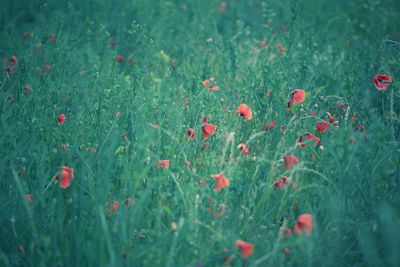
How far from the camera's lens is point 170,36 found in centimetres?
418

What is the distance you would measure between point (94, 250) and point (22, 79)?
1468mm

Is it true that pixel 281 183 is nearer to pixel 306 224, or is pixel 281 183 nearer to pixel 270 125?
Result: pixel 306 224

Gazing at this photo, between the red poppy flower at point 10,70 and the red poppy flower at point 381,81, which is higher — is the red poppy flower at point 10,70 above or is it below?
below

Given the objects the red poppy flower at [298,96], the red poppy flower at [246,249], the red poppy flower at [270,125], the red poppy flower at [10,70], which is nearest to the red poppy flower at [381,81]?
the red poppy flower at [298,96]

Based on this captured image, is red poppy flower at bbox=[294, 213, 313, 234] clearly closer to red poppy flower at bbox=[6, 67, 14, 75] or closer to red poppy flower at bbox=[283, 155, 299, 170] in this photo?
red poppy flower at bbox=[283, 155, 299, 170]

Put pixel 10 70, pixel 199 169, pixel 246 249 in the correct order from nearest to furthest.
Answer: pixel 246 249, pixel 199 169, pixel 10 70

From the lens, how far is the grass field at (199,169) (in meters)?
1.39

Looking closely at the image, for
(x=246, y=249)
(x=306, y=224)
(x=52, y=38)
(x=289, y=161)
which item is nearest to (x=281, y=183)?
(x=289, y=161)

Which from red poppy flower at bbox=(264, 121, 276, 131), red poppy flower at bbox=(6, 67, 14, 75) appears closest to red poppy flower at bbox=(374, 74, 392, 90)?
red poppy flower at bbox=(264, 121, 276, 131)

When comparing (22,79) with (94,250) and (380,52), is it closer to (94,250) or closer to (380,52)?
(94,250)

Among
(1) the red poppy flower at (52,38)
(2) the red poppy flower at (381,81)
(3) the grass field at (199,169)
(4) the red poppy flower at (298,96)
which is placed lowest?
(3) the grass field at (199,169)

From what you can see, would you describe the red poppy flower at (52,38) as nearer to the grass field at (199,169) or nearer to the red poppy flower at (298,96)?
the grass field at (199,169)

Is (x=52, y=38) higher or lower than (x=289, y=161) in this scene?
higher

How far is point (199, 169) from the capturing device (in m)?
1.97
